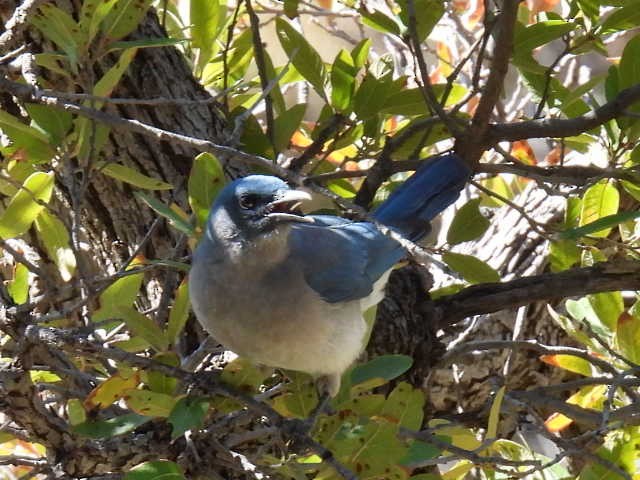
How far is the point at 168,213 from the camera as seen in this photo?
7.70 ft

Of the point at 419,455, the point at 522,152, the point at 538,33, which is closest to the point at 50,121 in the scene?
the point at 419,455

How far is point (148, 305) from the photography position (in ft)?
10.1

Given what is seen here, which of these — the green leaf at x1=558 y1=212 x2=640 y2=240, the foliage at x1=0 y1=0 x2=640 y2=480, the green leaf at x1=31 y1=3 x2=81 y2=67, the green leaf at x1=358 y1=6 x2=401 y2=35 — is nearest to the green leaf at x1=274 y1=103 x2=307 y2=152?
the foliage at x1=0 y1=0 x2=640 y2=480

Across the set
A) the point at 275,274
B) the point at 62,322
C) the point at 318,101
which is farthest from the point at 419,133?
the point at 318,101

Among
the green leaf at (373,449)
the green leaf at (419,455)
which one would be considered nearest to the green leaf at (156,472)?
the green leaf at (373,449)

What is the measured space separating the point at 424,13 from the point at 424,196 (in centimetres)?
54

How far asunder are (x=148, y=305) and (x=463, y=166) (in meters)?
1.04

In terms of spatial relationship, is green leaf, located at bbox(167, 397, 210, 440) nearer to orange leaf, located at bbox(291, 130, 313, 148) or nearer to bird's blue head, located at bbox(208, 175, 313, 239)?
bird's blue head, located at bbox(208, 175, 313, 239)

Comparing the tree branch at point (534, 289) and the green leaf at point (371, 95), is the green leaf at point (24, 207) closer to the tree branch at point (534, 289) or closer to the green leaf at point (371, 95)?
the green leaf at point (371, 95)

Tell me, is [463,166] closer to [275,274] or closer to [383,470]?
[275,274]

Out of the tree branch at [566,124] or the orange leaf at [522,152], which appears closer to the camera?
the tree branch at [566,124]

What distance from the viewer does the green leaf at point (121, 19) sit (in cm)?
238

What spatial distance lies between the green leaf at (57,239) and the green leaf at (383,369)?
2.62ft

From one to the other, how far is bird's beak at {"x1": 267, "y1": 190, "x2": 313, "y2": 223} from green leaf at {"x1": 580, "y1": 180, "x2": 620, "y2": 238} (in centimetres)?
84
